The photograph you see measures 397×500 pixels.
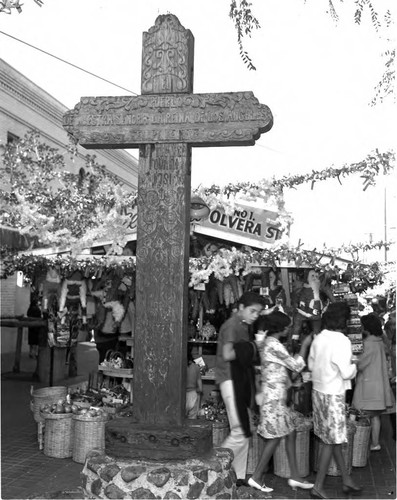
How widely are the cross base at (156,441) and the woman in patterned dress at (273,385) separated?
144 cm

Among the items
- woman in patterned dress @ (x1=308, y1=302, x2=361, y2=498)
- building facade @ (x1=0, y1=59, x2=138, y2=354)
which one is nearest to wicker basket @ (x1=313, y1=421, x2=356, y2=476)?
woman in patterned dress @ (x1=308, y1=302, x2=361, y2=498)

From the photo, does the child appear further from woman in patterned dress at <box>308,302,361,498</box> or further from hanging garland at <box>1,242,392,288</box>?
woman in patterned dress at <box>308,302,361,498</box>

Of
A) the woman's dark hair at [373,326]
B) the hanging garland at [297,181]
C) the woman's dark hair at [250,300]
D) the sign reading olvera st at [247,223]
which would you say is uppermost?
the hanging garland at [297,181]

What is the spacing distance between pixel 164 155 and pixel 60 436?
4032 mm

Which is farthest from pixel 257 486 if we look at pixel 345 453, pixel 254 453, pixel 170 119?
pixel 170 119

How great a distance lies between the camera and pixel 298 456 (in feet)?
22.2

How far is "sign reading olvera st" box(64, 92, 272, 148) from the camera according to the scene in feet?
15.4

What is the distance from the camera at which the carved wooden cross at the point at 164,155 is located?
15.3 feet

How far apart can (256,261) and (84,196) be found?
2.94 meters

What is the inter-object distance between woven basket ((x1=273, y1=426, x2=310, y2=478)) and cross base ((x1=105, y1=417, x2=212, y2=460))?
227 centimetres

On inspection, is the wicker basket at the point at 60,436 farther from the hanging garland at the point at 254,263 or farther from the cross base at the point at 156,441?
the cross base at the point at 156,441

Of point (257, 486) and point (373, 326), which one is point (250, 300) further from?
point (373, 326)

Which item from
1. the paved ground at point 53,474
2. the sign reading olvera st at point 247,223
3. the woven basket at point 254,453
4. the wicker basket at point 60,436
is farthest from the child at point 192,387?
the sign reading olvera st at point 247,223

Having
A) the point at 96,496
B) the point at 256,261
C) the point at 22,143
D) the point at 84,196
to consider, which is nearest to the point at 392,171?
the point at 256,261
